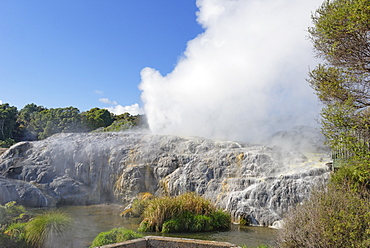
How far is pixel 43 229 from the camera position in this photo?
8719 millimetres

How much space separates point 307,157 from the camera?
53.4 feet

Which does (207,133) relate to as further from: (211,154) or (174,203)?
(174,203)

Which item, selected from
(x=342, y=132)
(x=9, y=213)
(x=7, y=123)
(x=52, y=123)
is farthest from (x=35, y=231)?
(x=7, y=123)

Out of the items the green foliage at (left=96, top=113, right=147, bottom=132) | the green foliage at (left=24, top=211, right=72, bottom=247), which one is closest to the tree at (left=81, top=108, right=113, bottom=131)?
the green foliage at (left=96, top=113, right=147, bottom=132)

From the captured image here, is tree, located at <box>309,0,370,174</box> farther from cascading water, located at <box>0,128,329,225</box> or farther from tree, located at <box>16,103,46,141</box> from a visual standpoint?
tree, located at <box>16,103,46,141</box>

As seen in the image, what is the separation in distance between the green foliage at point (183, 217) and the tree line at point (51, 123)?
31.6 m

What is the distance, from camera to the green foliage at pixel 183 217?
39.0 ft

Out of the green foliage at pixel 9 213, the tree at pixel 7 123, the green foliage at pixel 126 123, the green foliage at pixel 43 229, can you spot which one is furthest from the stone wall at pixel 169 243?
the tree at pixel 7 123

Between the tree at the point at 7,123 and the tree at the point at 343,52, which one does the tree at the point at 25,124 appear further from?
the tree at the point at 343,52

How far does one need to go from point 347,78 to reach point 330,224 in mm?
4437

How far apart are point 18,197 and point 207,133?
13673 mm

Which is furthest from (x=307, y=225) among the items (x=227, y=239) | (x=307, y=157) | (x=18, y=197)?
(x=18, y=197)

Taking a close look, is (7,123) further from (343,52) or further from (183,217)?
(343,52)

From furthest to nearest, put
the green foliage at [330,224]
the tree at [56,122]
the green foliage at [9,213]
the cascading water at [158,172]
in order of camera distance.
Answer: the tree at [56,122] → the cascading water at [158,172] → the green foliage at [9,213] → the green foliage at [330,224]
